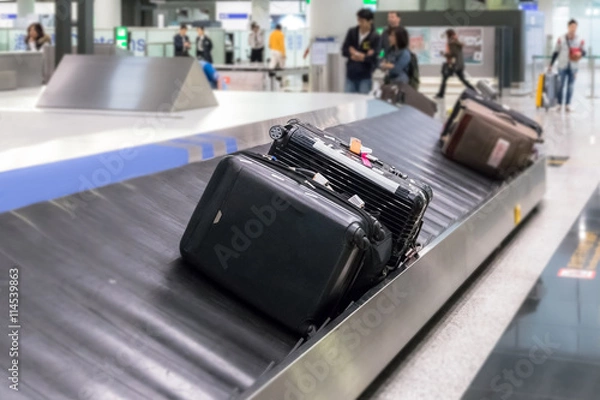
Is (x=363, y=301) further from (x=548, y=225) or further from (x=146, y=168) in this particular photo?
(x=548, y=225)

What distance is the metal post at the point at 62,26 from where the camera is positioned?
10.0 meters

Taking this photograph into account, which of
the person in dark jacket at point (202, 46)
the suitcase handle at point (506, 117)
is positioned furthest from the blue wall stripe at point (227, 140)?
the person in dark jacket at point (202, 46)

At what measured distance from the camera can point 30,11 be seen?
103ft

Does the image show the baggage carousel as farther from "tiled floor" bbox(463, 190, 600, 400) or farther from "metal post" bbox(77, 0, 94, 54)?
"metal post" bbox(77, 0, 94, 54)

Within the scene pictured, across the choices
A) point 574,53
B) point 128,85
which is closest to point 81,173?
point 128,85

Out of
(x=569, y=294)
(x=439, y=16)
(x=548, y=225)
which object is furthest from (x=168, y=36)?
(x=569, y=294)

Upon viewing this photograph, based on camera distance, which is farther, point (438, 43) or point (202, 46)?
point (438, 43)

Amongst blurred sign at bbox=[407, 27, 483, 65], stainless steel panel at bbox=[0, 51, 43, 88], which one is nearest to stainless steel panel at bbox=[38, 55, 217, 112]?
stainless steel panel at bbox=[0, 51, 43, 88]

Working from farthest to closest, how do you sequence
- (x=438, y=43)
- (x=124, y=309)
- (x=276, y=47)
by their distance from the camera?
(x=438, y=43) < (x=276, y=47) < (x=124, y=309)

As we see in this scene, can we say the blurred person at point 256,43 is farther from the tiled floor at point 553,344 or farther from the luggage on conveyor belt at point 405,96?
the tiled floor at point 553,344

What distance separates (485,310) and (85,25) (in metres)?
7.20

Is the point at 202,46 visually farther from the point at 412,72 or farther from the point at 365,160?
the point at 365,160

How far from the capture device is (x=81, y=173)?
12.1 ft

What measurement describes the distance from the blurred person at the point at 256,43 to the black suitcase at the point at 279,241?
66.1ft
